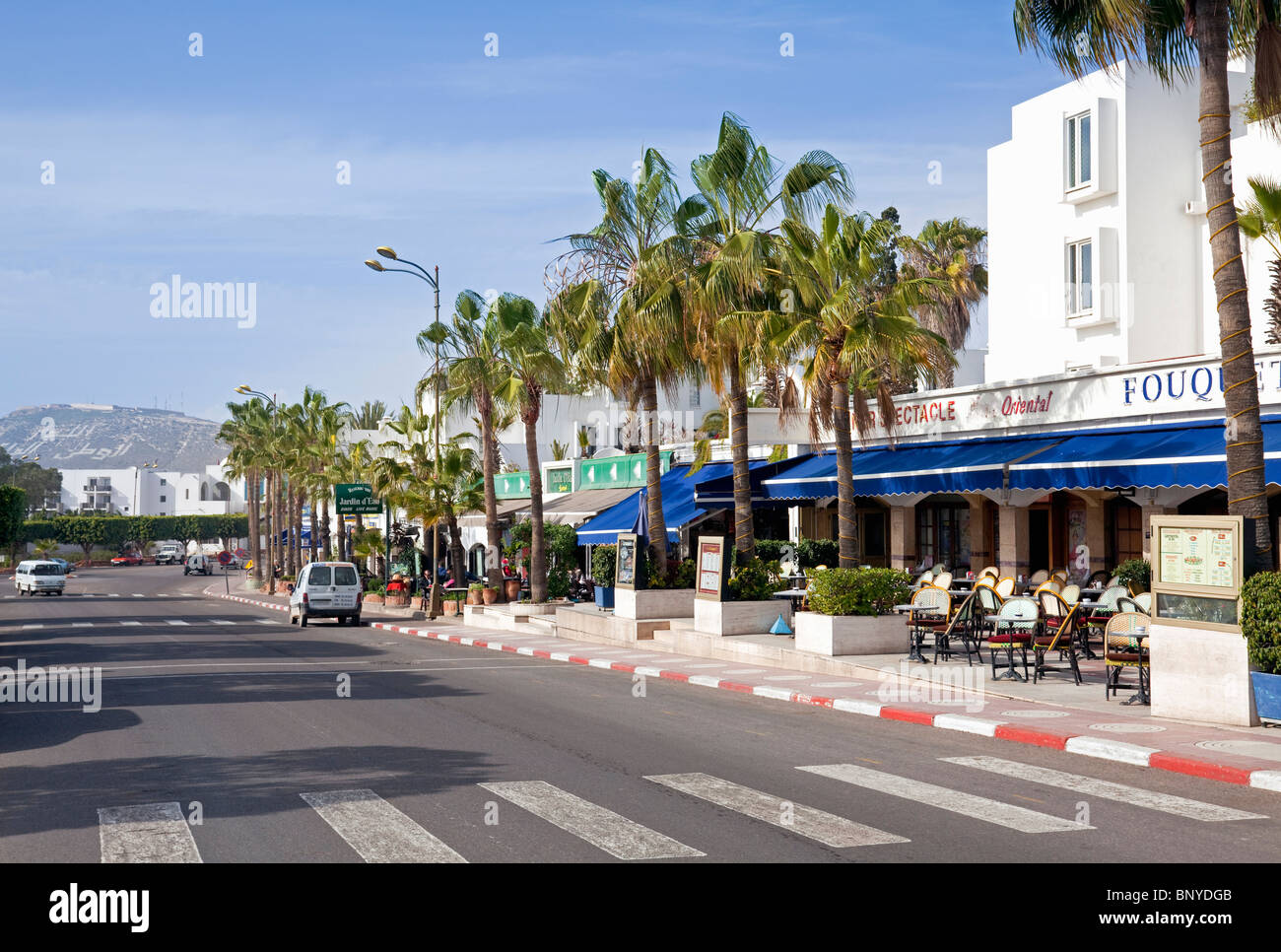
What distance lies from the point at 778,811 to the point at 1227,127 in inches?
386

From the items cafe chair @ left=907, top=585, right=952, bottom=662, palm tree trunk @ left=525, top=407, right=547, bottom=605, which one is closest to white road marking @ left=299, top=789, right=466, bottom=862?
cafe chair @ left=907, top=585, right=952, bottom=662

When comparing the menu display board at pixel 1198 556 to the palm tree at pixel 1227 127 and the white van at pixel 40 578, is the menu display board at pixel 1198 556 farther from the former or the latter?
the white van at pixel 40 578

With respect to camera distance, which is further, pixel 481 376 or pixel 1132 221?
pixel 481 376

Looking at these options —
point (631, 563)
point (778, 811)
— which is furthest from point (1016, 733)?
point (631, 563)

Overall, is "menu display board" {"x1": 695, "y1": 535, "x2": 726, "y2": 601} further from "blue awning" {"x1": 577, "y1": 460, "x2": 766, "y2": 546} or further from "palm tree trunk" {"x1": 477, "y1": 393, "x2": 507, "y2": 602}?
"palm tree trunk" {"x1": 477, "y1": 393, "x2": 507, "y2": 602}

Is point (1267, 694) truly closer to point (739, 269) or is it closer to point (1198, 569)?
point (1198, 569)

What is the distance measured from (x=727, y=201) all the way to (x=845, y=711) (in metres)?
12.1

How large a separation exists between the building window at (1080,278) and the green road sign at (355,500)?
24.6 m

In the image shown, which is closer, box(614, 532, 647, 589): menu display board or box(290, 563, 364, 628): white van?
box(614, 532, 647, 589): menu display board

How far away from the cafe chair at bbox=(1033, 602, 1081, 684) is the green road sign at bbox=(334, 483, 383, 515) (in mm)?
28915

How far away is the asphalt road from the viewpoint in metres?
7.99

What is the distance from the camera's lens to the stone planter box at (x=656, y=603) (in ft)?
83.8

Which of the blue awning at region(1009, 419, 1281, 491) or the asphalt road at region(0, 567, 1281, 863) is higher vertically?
the blue awning at region(1009, 419, 1281, 491)

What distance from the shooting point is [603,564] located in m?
36.8
